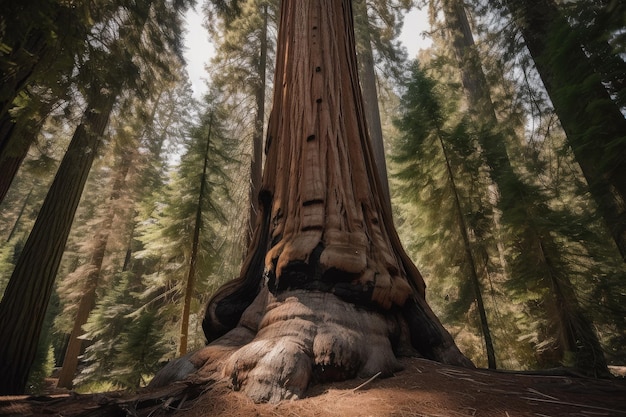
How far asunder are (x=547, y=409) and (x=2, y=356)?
6.14 metres

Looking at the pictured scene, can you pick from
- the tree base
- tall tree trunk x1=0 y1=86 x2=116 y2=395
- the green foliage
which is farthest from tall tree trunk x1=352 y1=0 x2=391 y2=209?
the tree base

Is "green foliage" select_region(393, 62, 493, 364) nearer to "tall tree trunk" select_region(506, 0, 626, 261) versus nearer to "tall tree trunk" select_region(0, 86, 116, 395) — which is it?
"tall tree trunk" select_region(506, 0, 626, 261)

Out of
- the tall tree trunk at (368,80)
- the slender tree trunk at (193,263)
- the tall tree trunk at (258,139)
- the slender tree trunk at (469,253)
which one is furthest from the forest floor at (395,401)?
the tall tree trunk at (368,80)

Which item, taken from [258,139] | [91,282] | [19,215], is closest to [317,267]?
[258,139]

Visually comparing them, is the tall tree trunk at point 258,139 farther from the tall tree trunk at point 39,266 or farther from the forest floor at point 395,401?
the forest floor at point 395,401

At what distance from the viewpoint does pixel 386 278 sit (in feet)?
8.45

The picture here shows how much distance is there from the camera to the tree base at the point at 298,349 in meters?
1.70

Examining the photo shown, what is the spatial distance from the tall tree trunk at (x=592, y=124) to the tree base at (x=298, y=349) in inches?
149

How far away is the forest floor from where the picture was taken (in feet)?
4.62

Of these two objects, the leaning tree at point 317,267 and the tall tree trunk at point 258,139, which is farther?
the tall tree trunk at point 258,139

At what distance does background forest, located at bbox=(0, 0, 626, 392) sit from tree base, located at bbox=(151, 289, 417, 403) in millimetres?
1749

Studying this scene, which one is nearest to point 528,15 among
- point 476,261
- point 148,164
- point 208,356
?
point 476,261

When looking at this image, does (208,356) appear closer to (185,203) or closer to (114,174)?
(185,203)

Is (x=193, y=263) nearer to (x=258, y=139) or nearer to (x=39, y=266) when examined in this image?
(x=39, y=266)
